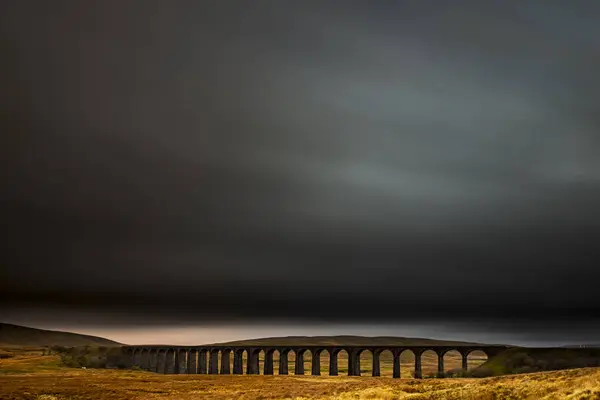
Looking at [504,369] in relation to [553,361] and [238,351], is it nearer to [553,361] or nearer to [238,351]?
[553,361]

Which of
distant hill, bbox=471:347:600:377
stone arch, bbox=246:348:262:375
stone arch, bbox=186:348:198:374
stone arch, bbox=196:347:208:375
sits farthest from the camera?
stone arch, bbox=186:348:198:374

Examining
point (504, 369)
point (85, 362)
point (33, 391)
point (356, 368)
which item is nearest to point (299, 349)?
point (356, 368)

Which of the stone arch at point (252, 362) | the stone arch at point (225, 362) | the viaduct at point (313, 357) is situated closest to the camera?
the viaduct at point (313, 357)

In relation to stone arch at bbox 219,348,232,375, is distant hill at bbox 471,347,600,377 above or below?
above

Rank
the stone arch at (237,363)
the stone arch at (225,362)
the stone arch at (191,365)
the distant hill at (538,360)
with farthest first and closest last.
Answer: the stone arch at (191,365)
the stone arch at (225,362)
the stone arch at (237,363)
the distant hill at (538,360)

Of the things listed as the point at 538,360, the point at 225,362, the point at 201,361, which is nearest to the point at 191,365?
the point at 201,361

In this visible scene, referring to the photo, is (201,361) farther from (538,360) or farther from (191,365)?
(538,360)

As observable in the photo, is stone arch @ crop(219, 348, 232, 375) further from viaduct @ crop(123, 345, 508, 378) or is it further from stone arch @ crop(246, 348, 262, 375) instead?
stone arch @ crop(246, 348, 262, 375)

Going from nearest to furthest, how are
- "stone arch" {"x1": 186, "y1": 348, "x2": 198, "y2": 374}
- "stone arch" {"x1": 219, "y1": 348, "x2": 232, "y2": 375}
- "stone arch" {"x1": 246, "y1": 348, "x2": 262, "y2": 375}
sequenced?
"stone arch" {"x1": 246, "y1": 348, "x2": 262, "y2": 375} → "stone arch" {"x1": 219, "y1": 348, "x2": 232, "y2": 375} → "stone arch" {"x1": 186, "y1": 348, "x2": 198, "y2": 374}

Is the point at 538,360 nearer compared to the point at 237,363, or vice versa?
the point at 538,360

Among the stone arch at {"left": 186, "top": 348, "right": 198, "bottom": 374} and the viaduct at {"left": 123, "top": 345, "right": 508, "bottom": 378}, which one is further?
the stone arch at {"left": 186, "top": 348, "right": 198, "bottom": 374}

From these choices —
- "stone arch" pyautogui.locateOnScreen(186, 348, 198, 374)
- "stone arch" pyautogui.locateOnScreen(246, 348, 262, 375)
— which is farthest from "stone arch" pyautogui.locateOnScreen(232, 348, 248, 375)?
"stone arch" pyautogui.locateOnScreen(186, 348, 198, 374)

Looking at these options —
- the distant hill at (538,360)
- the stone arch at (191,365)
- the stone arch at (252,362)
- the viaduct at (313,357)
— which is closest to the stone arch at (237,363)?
the viaduct at (313,357)

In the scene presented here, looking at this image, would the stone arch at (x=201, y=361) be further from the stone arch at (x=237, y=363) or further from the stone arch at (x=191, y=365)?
the stone arch at (x=237, y=363)
